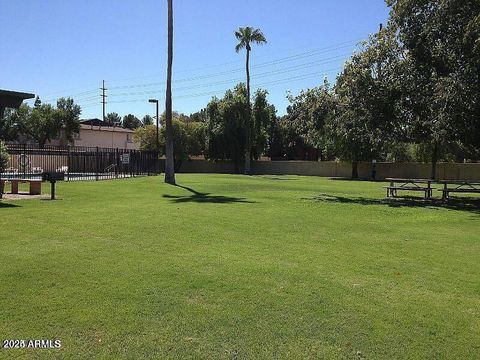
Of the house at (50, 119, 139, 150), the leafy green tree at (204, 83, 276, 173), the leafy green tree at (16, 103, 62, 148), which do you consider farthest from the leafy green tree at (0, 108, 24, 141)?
the leafy green tree at (204, 83, 276, 173)

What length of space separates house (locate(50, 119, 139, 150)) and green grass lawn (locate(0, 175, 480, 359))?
194 ft

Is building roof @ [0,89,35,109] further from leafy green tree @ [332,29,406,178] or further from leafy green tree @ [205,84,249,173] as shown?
leafy green tree @ [205,84,249,173]

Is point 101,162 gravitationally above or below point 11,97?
below

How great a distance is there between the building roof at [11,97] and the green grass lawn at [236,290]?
11.5ft

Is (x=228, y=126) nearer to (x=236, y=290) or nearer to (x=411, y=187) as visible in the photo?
(x=411, y=187)

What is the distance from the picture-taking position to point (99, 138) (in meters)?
70.3

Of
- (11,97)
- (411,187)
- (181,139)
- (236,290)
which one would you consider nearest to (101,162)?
(181,139)

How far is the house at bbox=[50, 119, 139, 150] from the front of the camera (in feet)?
222

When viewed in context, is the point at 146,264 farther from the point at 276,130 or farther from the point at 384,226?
the point at 276,130

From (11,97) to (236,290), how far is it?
969cm

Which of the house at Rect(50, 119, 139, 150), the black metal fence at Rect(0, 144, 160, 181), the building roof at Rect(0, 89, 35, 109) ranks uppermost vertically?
the house at Rect(50, 119, 139, 150)

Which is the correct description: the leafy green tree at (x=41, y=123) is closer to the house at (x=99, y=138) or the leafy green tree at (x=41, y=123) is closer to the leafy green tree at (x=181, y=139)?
the house at (x=99, y=138)

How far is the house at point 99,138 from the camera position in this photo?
67625 mm

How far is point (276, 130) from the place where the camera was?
86062 mm
